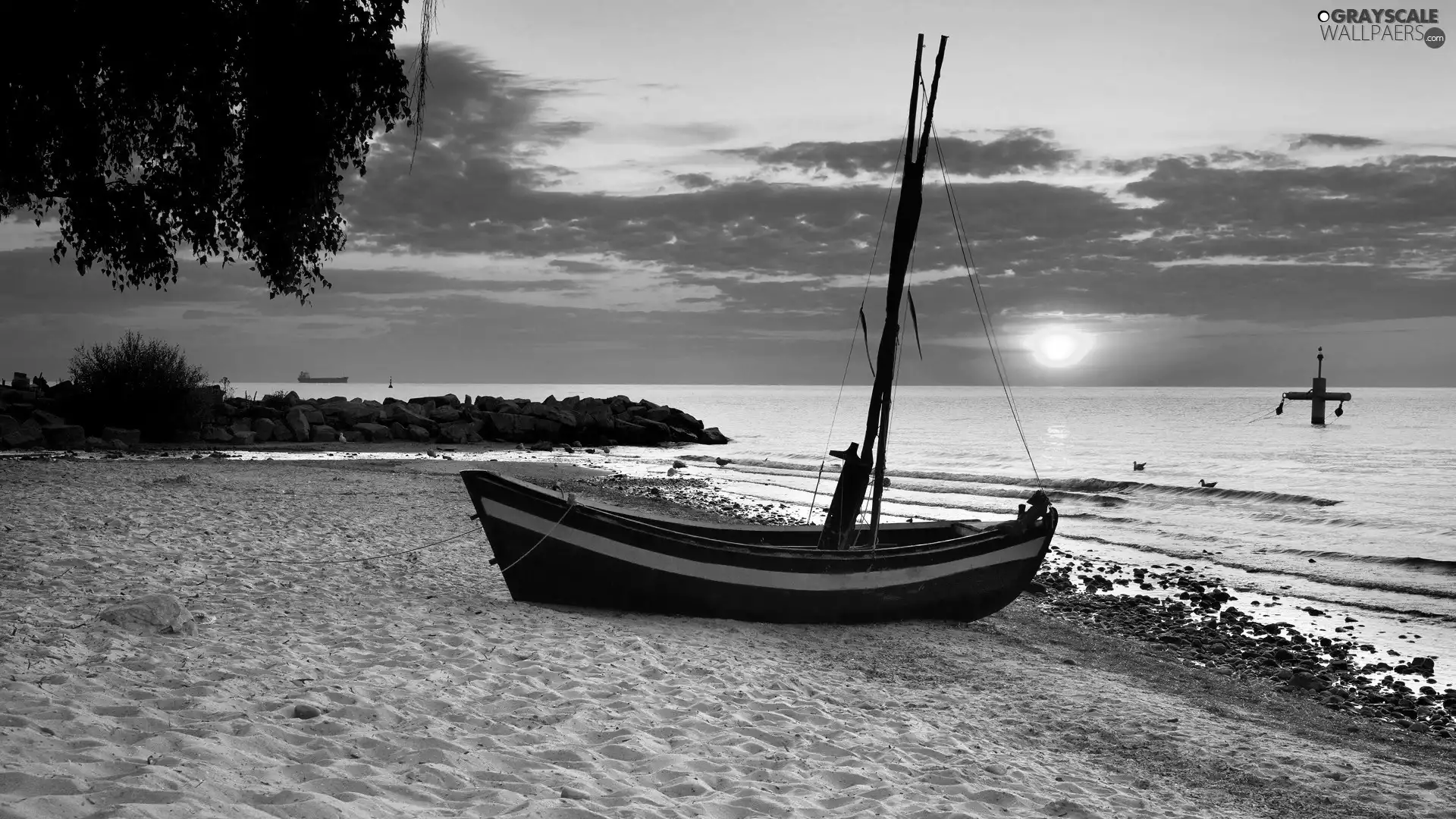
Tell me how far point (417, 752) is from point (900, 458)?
140 feet

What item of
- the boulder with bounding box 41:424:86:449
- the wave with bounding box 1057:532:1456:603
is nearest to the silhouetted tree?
the wave with bounding box 1057:532:1456:603

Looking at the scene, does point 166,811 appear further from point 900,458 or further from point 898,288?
point 900,458

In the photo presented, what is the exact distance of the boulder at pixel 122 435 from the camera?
1171 inches

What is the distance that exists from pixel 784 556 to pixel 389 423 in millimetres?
35322

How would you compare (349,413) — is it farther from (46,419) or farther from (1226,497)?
(1226,497)

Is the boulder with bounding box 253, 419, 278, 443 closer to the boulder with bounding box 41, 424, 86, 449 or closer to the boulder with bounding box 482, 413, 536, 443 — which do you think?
the boulder with bounding box 41, 424, 86, 449

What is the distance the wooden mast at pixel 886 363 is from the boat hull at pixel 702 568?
1024 millimetres

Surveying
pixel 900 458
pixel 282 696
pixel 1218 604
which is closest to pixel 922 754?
pixel 282 696

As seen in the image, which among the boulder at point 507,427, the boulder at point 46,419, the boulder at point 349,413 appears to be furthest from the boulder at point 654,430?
the boulder at point 46,419

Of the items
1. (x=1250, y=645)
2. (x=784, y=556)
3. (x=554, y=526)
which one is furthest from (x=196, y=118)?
(x=1250, y=645)

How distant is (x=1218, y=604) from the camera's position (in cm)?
1464

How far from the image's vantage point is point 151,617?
7102 mm

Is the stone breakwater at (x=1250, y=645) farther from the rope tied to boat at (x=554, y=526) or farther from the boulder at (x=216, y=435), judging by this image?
the boulder at (x=216, y=435)

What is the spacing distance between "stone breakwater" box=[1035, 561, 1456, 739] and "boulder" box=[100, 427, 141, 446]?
2871 centimetres
